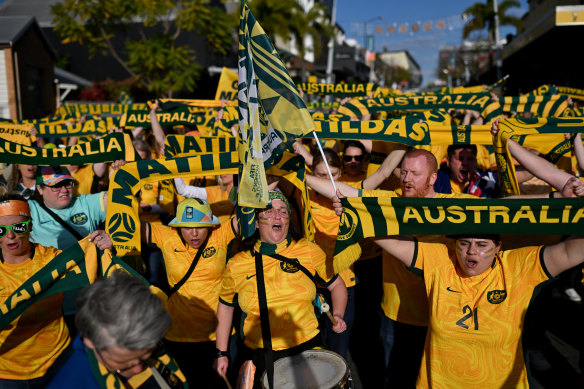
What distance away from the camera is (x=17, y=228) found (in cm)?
324

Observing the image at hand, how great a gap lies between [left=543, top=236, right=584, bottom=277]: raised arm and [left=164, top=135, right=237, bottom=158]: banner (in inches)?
124

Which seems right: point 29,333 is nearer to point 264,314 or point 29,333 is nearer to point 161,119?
point 264,314

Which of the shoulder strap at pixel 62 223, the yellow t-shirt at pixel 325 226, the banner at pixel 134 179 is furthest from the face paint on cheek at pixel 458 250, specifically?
the shoulder strap at pixel 62 223

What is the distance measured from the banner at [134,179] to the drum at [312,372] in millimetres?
1675

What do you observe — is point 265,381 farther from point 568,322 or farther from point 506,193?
point 568,322

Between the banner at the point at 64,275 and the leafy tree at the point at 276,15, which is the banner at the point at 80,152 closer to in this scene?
the banner at the point at 64,275

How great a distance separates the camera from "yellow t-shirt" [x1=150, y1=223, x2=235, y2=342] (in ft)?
12.5

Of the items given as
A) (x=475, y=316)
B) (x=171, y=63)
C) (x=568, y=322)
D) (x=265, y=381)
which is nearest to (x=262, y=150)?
(x=265, y=381)

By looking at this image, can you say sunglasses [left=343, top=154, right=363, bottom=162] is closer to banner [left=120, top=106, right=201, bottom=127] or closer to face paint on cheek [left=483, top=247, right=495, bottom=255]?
face paint on cheek [left=483, top=247, right=495, bottom=255]

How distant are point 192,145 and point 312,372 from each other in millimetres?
2916

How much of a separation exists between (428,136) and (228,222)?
2.25 metres

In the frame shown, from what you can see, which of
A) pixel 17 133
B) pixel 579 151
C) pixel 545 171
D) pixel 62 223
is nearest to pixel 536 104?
pixel 579 151

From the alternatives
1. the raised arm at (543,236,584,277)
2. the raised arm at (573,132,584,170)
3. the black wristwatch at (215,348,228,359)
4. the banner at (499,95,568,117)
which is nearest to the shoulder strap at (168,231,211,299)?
the black wristwatch at (215,348,228,359)

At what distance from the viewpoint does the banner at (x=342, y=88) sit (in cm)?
964
